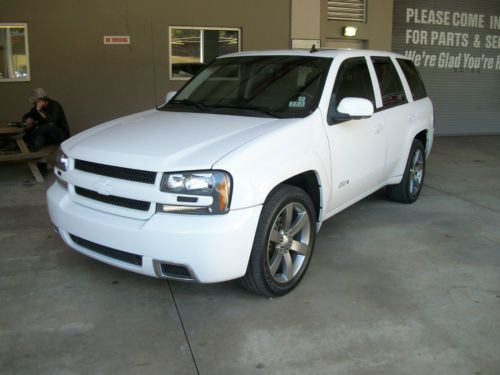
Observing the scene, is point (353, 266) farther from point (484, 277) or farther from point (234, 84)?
point (234, 84)

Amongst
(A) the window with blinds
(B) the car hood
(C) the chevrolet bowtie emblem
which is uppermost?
(A) the window with blinds

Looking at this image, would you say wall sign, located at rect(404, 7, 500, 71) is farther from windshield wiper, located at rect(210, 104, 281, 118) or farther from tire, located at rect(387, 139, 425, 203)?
windshield wiper, located at rect(210, 104, 281, 118)

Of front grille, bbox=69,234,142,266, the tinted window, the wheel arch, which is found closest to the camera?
front grille, bbox=69,234,142,266

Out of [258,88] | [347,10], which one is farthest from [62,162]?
[347,10]

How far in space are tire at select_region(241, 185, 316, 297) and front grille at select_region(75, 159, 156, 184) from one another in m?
0.79

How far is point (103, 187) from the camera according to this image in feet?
11.5

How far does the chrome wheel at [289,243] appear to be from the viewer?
373 centimetres

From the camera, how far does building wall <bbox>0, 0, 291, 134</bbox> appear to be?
30.8 feet

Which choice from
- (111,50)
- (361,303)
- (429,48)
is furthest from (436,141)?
(361,303)

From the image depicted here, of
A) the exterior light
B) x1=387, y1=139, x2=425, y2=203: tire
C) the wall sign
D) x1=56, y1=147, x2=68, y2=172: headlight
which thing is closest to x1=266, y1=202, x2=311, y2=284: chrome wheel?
x1=56, y1=147, x2=68, y2=172: headlight

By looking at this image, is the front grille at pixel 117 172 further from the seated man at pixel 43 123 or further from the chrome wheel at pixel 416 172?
the seated man at pixel 43 123

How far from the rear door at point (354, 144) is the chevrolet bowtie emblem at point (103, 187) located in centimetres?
177

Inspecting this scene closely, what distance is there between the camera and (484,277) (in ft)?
13.9

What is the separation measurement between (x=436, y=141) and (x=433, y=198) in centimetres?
601
